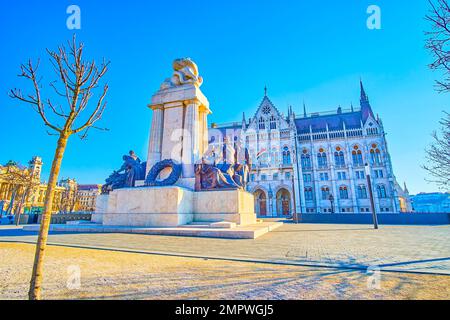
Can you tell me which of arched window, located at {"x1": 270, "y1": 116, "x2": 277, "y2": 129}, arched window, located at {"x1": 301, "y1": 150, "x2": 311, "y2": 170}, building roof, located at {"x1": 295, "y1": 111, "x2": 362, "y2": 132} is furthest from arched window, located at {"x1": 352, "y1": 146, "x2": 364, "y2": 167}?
arched window, located at {"x1": 270, "y1": 116, "x2": 277, "y2": 129}

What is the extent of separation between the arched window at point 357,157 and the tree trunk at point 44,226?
61442 millimetres

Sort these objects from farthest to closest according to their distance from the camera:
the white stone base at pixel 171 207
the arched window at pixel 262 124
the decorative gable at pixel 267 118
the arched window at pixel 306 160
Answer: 1. the arched window at pixel 262 124
2. the decorative gable at pixel 267 118
3. the arched window at pixel 306 160
4. the white stone base at pixel 171 207

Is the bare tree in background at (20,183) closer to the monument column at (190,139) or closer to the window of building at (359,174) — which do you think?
the monument column at (190,139)

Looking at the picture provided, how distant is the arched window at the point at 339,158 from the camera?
54.8 meters

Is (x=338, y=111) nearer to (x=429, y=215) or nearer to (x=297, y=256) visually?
(x=429, y=215)

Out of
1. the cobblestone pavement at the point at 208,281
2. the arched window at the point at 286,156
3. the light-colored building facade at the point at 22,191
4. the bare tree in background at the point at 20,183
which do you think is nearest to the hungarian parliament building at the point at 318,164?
the arched window at the point at 286,156

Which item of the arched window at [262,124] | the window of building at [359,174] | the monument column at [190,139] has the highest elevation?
the arched window at [262,124]

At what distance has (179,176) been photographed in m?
13.1

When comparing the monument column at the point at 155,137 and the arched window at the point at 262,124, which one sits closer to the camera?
the monument column at the point at 155,137

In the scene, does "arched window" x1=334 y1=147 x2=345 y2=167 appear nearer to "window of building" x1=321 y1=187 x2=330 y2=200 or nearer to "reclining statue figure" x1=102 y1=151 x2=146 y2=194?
"window of building" x1=321 y1=187 x2=330 y2=200

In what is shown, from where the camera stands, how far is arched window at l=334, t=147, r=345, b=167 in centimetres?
5484

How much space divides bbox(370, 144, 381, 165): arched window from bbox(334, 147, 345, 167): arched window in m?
6.44

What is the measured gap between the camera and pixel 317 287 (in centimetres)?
310
